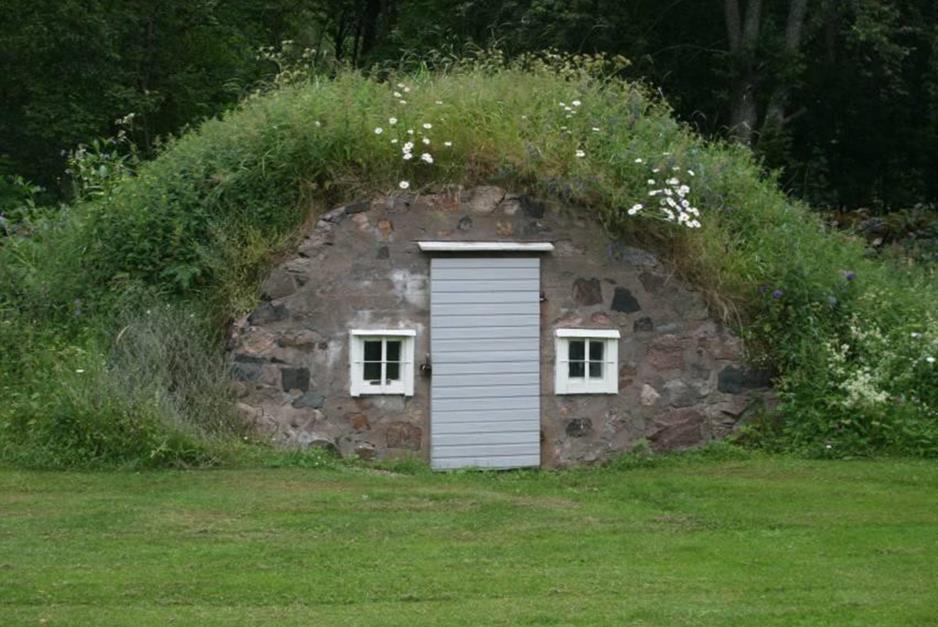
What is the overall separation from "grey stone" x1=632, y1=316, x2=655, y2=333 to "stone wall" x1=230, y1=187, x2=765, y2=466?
0.04 feet

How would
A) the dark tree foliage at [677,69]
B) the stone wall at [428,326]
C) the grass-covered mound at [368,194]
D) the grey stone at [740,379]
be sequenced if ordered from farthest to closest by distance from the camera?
the dark tree foliage at [677,69]
the grey stone at [740,379]
the stone wall at [428,326]
the grass-covered mound at [368,194]

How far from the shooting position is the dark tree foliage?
24.8 m

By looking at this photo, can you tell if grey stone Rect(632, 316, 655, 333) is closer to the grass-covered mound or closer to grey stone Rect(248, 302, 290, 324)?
the grass-covered mound

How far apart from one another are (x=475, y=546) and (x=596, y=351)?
13.7ft

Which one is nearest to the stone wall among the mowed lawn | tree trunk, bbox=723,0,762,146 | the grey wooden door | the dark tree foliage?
the grey wooden door

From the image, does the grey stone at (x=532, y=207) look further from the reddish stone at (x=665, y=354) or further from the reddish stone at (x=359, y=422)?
the reddish stone at (x=359, y=422)

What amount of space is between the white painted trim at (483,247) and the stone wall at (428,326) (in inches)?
4.2

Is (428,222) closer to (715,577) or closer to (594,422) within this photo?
(594,422)

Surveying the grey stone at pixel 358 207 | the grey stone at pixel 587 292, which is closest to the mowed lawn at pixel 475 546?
the grey stone at pixel 587 292

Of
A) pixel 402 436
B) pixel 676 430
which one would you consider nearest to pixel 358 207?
pixel 402 436

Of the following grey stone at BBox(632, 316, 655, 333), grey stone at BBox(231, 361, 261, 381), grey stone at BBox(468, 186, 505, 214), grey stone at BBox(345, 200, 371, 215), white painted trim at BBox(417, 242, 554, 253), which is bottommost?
grey stone at BBox(231, 361, 261, 381)

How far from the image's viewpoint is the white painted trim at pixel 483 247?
1270 cm

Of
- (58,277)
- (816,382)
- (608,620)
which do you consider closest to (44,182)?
(58,277)

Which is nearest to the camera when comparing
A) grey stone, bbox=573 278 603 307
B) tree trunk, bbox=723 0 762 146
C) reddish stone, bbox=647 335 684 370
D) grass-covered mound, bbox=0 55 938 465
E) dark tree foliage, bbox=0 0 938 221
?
grass-covered mound, bbox=0 55 938 465
